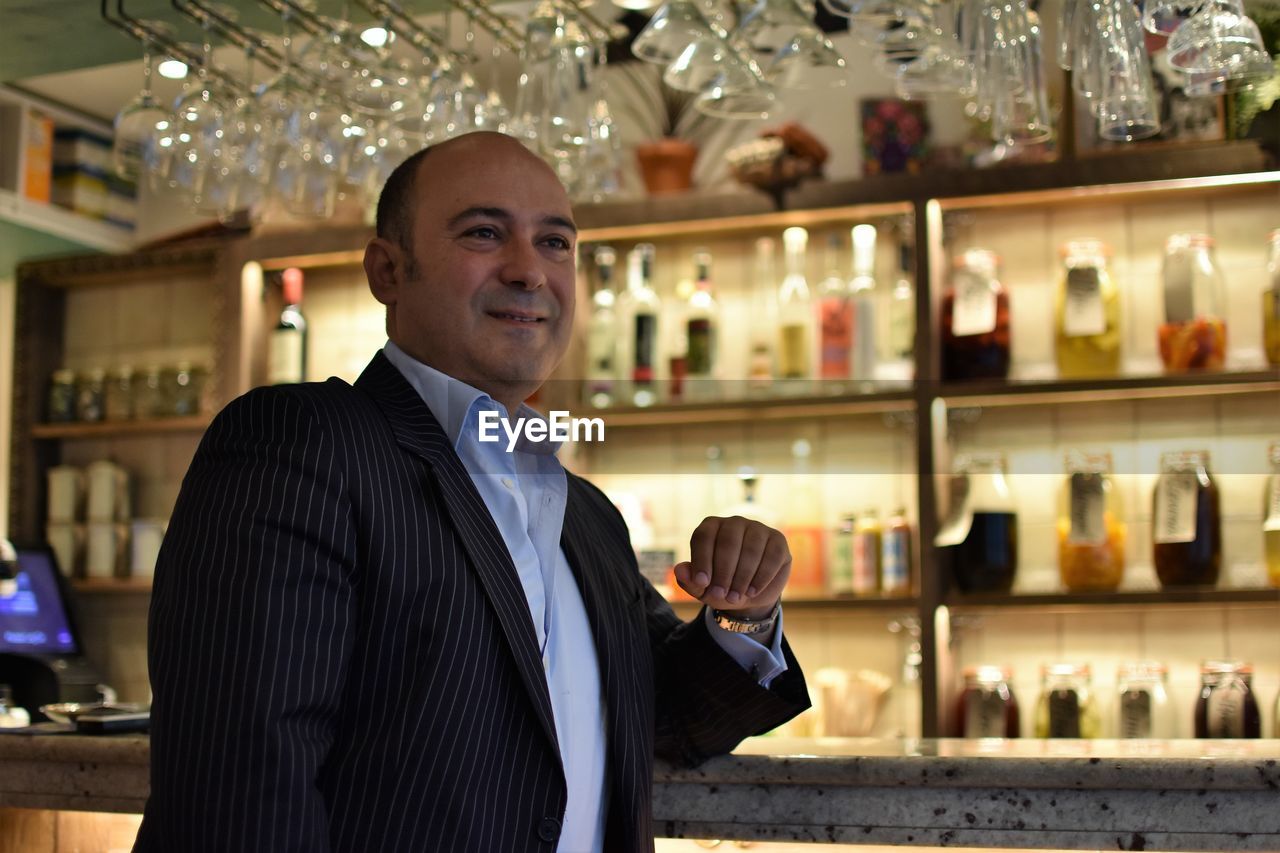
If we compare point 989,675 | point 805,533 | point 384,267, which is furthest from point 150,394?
point 384,267

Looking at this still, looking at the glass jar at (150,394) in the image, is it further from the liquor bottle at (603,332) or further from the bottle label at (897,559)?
the bottle label at (897,559)

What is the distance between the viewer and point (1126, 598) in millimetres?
3021

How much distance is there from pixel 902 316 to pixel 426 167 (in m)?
2.04

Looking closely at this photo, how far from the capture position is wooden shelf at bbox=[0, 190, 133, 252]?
12.4ft

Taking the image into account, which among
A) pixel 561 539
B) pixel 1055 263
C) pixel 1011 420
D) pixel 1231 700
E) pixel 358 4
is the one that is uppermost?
pixel 358 4

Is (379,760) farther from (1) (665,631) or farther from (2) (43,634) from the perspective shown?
(2) (43,634)

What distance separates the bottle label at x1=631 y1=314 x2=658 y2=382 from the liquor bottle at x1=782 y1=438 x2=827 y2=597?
15.7 inches

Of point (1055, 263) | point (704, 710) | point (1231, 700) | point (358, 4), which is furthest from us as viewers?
point (1055, 263)

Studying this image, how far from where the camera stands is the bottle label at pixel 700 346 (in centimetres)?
341

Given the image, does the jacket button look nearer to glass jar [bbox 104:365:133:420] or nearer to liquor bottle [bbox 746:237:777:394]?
liquor bottle [bbox 746:237:777:394]

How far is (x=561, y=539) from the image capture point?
138cm

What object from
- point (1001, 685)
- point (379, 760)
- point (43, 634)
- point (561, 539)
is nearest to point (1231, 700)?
point (1001, 685)

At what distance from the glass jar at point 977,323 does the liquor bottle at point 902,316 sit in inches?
3.2

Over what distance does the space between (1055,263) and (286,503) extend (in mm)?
2514
